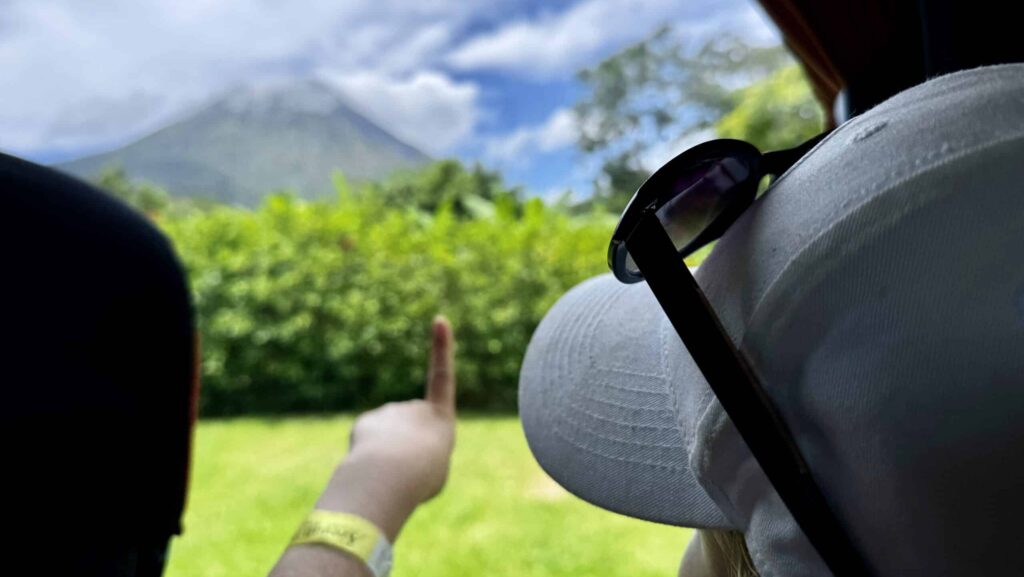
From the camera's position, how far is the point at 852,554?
1.21 ft

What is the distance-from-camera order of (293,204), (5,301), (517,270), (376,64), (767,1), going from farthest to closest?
(376,64), (293,204), (517,270), (767,1), (5,301)

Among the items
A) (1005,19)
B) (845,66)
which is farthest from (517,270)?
(1005,19)

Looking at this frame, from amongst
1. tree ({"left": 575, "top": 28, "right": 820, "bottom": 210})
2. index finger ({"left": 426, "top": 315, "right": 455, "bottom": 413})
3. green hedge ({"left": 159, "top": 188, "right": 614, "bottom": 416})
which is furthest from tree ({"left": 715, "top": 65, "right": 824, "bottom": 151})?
index finger ({"left": 426, "top": 315, "right": 455, "bottom": 413})

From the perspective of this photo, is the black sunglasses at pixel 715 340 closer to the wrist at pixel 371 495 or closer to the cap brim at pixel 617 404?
the cap brim at pixel 617 404

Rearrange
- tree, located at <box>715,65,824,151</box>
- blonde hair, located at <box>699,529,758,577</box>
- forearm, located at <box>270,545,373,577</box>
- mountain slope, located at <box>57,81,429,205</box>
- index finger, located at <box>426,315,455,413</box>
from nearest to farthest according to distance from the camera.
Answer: blonde hair, located at <box>699,529,758,577</box>, forearm, located at <box>270,545,373,577</box>, index finger, located at <box>426,315,455,413</box>, mountain slope, located at <box>57,81,429,205</box>, tree, located at <box>715,65,824,151</box>

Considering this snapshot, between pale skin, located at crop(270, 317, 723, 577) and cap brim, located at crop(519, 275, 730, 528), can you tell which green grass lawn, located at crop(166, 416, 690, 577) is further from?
cap brim, located at crop(519, 275, 730, 528)

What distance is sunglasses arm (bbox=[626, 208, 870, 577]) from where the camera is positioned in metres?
0.36

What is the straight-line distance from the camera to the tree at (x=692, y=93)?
571cm

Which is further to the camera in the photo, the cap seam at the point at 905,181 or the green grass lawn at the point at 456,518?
the green grass lawn at the point at 456,518

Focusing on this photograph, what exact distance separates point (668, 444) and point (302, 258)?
11.7 ft

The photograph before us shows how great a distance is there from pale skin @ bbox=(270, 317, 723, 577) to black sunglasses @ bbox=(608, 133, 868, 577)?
0.23 metres

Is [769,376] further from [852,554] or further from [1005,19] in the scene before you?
[1005,19]

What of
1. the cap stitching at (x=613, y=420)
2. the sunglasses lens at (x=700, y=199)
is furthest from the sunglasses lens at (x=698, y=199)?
the cap stitching at (x=613, y=420)

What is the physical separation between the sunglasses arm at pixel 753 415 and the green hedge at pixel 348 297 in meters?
3.35
